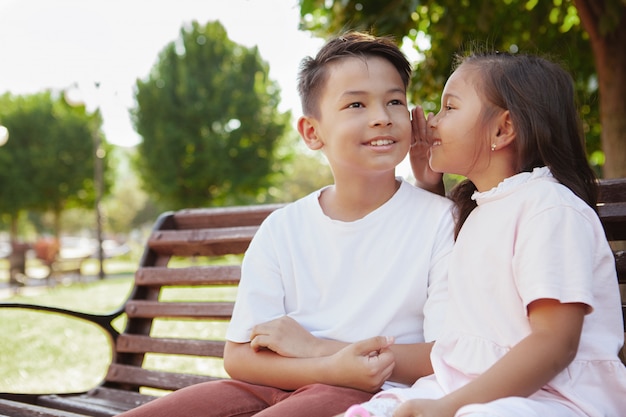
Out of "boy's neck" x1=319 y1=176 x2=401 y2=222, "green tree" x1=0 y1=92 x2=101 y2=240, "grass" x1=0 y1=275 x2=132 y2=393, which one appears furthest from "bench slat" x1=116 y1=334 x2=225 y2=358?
"green tree" x1=0 y1=92 x2=101 y2=240

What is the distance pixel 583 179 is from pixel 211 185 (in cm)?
2815

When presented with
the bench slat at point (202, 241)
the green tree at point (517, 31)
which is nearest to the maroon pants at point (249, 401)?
the bench slat at point (202, 241)

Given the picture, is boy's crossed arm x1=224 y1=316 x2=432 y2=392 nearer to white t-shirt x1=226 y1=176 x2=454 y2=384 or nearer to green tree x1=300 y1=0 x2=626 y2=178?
white t-shirt x1=226 y1=176 x2=454 y2=384

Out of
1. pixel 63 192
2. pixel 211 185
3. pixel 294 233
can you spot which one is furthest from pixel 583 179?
pixel 63 192

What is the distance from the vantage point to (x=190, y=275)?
318 centimetres

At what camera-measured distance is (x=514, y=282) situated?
1646 millimetres

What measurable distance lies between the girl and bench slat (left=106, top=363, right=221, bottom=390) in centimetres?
136

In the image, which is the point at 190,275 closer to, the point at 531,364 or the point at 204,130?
the point at 531,364

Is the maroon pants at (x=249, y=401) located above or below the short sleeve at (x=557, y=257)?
below

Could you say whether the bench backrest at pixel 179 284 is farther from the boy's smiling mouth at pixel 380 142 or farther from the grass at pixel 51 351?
the grass at pixel 51 351

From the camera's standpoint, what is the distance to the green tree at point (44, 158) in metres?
31.0

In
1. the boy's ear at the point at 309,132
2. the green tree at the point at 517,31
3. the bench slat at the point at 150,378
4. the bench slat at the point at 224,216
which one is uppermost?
the green tree at the point at 517,31

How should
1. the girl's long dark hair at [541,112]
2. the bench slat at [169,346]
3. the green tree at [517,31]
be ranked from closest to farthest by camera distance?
the girl's long dark hair at [541,112]
the bench slat at [169,346]
the green tree at [517,31]

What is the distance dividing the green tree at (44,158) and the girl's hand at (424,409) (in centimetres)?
3093
